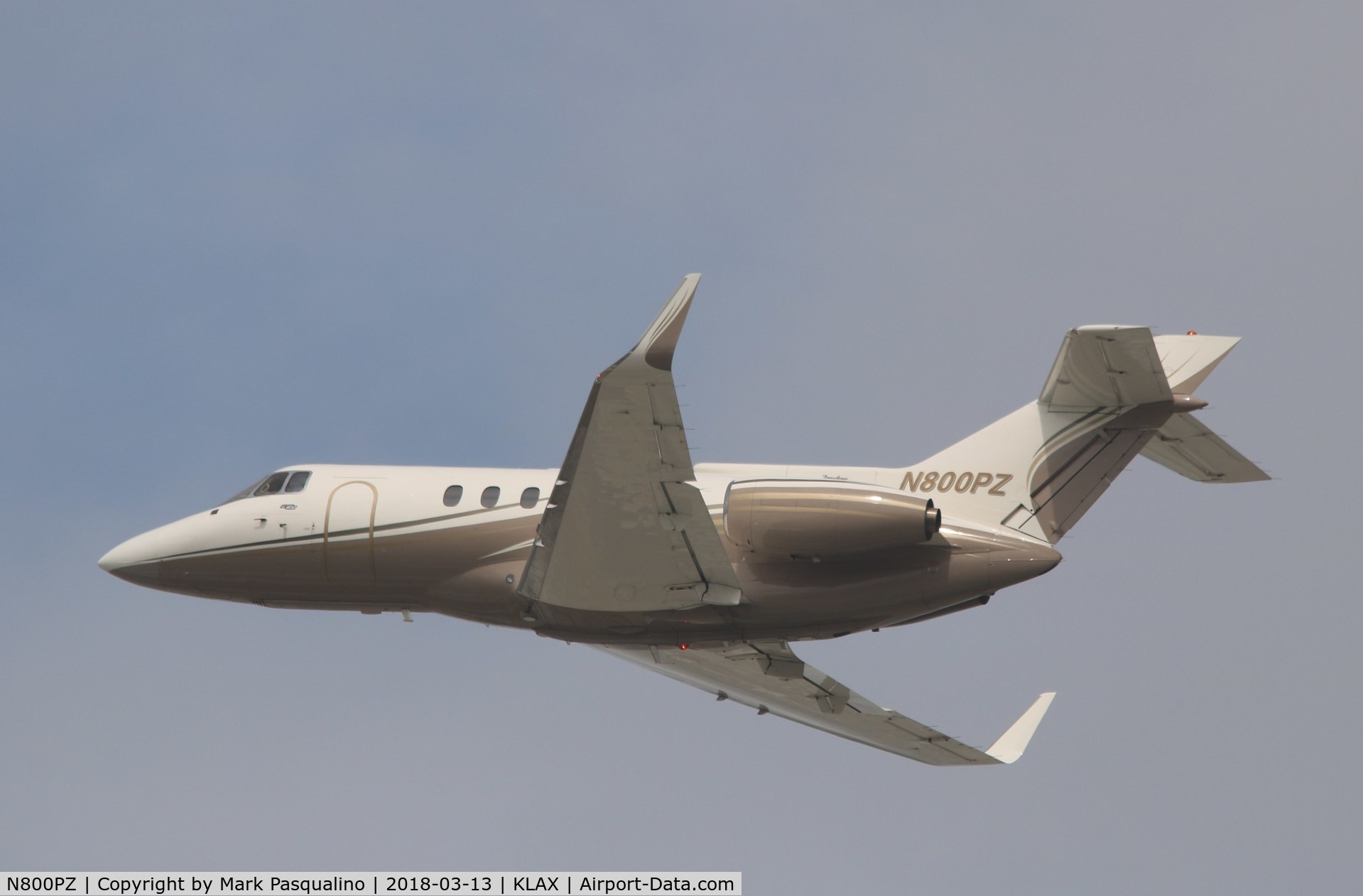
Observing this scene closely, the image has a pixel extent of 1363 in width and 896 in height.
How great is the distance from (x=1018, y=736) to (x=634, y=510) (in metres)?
11.5

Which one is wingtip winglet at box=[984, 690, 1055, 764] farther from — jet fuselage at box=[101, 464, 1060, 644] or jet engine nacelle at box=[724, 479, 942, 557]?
jet engine nacelle at box=[724, 479, 942, 557]

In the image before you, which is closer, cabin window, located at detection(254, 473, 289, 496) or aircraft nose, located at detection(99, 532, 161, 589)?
cabin window, located at detection(254, 473, 289, 496)

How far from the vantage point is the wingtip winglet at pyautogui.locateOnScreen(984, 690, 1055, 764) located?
30547mm

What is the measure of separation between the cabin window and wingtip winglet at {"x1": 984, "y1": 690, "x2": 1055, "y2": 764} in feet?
44.1

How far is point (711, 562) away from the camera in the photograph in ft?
78.2

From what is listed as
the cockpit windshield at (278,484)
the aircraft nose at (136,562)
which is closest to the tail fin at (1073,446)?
the cockpit windshield at (278,484)


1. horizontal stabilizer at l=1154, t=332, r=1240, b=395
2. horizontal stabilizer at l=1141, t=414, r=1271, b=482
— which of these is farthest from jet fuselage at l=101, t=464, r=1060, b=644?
horizontal stabilizer at l=1154, t=332, r=1240, b=395

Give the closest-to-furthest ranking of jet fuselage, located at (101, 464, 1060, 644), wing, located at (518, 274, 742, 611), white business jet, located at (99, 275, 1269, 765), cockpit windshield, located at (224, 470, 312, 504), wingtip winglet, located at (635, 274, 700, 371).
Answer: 1. wingtip winglet, located at (635, 274, 700, 371)
2. wing, located at (518, 274, 742, 611)
3. white business jet, located at (99, 275, 1269, 765)
4. jet fuselage, located at (101, 464, 1060, 644)
5. cockpit windshield, located at (224, 470, 312, 504)

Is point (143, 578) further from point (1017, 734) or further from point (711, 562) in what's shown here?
point (1017, 734)

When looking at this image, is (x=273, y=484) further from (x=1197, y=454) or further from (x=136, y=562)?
(x=1197, y=454)

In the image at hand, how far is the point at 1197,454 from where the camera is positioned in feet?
83.6

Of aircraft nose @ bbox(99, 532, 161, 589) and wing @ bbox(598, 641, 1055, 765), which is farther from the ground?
aircraft nose @ bbox(99, 532, 161, 589)

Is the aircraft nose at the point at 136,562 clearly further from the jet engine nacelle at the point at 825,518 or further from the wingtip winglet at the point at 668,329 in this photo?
the wingtip winglet at the point at 668,329

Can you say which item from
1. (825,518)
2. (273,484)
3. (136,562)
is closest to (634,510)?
(825,518)
